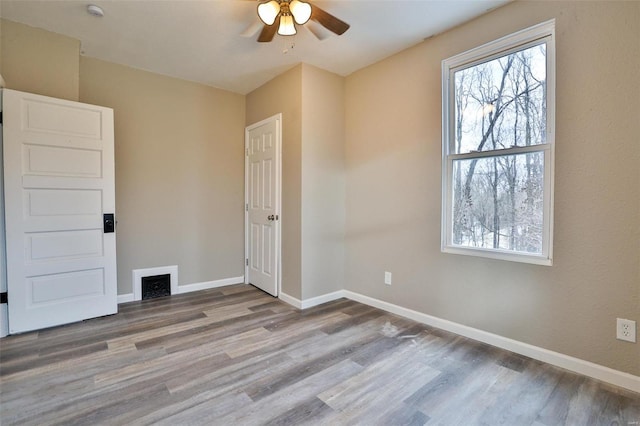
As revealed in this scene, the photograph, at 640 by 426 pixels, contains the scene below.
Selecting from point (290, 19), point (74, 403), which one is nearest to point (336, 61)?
point (290, 19)

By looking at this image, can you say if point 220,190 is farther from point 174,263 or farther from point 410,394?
point 410,394

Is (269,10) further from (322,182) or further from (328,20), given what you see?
(322,182)

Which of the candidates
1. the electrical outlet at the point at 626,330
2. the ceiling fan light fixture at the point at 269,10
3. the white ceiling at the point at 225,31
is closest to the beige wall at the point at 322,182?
the white ceiling at the point at 225,31

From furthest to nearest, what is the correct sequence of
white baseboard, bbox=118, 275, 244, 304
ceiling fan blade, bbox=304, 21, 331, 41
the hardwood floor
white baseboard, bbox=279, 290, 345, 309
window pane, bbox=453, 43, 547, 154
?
1. white baseboard, bbox=118, 275, 244, 304
2. white baseboard, bbox=279, 290, 345, 309
3. ceiling fan blade, bbox=304, 21, 331, 41
4. window pane, bbox=453, 43, 547, 154
5. the hardwood floor

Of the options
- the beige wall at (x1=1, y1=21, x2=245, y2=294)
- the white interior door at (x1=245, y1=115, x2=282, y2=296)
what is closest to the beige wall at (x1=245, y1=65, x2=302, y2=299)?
the white interior door at (x1=245, y1=115, x2=282, y2=296)

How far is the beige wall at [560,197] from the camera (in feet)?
5.97

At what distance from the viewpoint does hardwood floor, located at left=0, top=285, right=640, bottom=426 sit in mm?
1611

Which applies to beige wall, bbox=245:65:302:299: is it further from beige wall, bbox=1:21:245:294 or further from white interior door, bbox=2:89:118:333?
white interior door, bbox=2:89:118:333

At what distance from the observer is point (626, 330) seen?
182cm

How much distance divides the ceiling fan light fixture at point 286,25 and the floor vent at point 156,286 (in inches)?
Result: 119

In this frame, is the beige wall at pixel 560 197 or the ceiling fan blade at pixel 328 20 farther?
the ceiling fan blade at pixel 328 20

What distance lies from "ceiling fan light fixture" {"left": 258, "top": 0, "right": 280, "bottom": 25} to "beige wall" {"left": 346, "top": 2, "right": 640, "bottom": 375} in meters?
1.47

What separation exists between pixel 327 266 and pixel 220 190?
1818mm

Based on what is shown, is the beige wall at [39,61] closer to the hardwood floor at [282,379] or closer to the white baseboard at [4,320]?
the white baseboard at [4,320]
